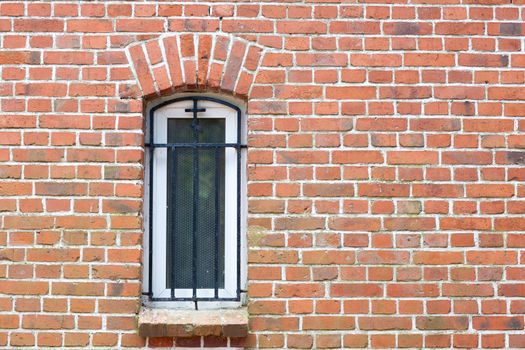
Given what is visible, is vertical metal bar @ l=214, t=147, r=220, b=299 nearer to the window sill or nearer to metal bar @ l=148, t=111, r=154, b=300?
the window sill

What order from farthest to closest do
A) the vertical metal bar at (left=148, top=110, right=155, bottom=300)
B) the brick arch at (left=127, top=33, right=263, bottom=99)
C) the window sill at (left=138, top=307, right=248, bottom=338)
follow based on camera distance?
the vertical metal bar at (left=148, top=110, right=155, bottom=300)
the brick arch at (left=127, top=33, right=263, bottom=99)
the window sill at (left=138, top=307, right=248, bottom=338)

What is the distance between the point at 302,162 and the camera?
373 centimetres

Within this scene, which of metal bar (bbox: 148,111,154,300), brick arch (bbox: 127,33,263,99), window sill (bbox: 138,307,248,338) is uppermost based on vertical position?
brick arch (bbox: 127,33,263,99)

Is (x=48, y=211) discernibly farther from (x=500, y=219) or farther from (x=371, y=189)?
(x=500, y=219)

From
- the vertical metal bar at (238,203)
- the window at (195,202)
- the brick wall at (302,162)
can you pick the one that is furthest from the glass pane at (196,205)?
the brick wall at (302,162)

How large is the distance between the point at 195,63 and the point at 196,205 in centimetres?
88

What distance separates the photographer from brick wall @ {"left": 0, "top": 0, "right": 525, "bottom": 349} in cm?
367

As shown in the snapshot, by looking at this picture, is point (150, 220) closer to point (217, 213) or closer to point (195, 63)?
point (217, 213)

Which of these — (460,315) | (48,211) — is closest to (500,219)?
(460,315)

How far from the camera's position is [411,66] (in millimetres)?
3791

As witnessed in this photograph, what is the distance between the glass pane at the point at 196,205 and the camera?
388 centimetres

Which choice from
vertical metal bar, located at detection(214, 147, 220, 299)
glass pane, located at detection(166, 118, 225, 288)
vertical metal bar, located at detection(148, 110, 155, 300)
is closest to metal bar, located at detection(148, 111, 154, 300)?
vertical metal bar, located at detection(148, 110, 155, 300)

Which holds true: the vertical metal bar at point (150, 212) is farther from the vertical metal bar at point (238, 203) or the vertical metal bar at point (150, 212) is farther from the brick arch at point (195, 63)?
the vertical metal bar at point (238, 203)

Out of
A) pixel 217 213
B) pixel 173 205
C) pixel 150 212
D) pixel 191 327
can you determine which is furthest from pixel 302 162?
pixel 191 327
